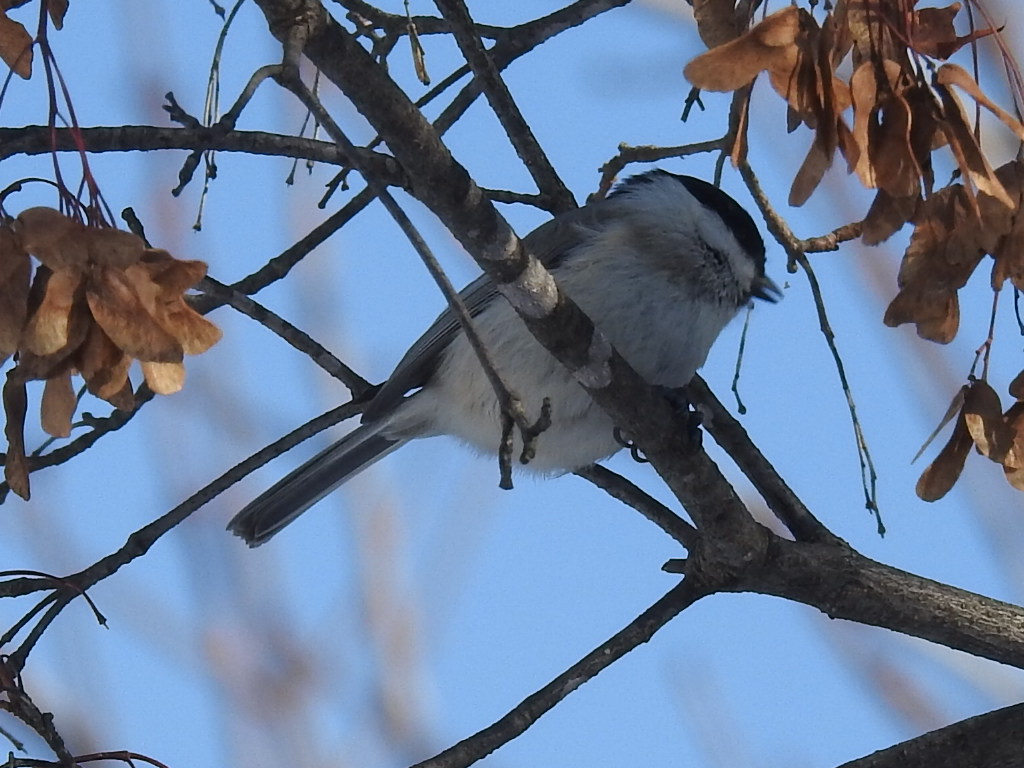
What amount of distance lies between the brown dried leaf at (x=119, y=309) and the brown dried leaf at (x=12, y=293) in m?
0.07

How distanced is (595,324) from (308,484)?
2.84 feet

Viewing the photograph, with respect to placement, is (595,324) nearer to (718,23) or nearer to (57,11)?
(718,23)

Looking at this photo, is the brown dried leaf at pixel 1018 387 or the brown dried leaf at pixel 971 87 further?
the brown dried leaf at pixel 1018 387

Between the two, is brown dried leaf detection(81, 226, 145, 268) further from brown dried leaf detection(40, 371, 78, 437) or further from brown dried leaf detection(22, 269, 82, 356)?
brown dried leaf detection(40, 371, 78, 437)

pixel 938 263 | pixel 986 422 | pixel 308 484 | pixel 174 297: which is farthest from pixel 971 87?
pixel 308 484

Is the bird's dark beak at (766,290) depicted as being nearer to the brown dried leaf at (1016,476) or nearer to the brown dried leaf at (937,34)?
the brown dried leaf at (1016,476)

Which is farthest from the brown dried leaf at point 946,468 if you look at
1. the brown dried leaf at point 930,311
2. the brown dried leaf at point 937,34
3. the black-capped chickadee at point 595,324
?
the black-capped chickadee at point 595,324

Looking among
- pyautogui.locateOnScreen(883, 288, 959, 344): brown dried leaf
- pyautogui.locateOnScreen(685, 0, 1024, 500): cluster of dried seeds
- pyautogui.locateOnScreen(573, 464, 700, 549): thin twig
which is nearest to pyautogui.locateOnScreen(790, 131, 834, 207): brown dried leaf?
pyautogui.locateOnScreen(685, 0, 1024, 500): cluster of dried seeds

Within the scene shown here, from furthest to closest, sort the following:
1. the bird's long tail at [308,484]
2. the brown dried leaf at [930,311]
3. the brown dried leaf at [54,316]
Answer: the bird's long tail at [308,484] < the brown dried leaf at [930,311] < the brown dried leaf at [54,316]

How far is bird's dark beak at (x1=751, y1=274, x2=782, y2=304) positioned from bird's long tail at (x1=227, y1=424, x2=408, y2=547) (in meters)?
0.86

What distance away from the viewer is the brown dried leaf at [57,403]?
148 centimetres

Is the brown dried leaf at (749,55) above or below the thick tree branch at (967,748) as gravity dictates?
above

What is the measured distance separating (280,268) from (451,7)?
607mm

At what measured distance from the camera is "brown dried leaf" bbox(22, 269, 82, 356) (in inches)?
55.6
